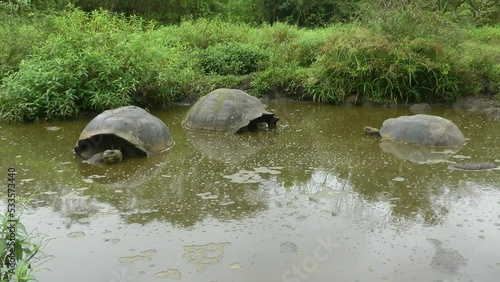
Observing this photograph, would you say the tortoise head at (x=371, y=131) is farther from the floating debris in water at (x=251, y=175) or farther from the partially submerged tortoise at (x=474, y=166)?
the floating debris in water at (x=251, y=175)

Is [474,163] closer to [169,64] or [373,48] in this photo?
[373,48]

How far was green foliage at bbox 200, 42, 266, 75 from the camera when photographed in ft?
38.5

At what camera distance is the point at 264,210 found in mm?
5051

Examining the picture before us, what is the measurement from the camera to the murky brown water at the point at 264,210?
3.96 m

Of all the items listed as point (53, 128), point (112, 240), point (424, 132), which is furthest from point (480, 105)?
point (112, 240)

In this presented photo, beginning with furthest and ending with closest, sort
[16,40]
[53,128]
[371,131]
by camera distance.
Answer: [16,40]
[53,128]
[371,131]

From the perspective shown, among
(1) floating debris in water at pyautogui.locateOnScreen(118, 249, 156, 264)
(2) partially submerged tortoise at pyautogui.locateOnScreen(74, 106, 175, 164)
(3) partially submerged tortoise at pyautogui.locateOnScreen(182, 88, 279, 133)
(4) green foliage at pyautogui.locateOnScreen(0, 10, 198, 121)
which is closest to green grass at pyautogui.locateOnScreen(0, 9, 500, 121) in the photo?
(4) green foliage at pyautogui.locateOnScreen(0, 10, 198, 121)

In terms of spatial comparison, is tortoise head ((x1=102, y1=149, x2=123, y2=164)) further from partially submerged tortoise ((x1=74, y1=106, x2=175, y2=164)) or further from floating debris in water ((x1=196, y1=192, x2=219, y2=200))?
floating debris in water ((x1=196, y1=192, x2=219, y2=200))

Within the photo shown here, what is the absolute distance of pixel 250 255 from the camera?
162 inches

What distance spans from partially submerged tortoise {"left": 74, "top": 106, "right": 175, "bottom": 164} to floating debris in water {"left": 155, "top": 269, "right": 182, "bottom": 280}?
2.88 meters

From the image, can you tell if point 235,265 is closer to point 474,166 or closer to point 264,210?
point 264,210

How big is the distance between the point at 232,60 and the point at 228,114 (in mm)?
4010

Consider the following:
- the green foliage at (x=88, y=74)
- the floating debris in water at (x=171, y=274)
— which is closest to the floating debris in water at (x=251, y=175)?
the floating debris in water at (x=171, y=274)

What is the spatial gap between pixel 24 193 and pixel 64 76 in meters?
3.78
